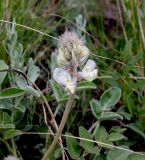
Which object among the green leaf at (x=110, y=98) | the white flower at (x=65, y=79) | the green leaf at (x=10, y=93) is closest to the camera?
the white flower at (x=65, y=79)

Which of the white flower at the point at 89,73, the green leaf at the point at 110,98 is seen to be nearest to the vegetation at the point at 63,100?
the green leaf at the point at 110,98

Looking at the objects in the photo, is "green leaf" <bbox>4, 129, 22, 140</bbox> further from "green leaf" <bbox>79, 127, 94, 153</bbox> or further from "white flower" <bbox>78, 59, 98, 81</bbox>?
"white flower" <bbox>78, 59, 98, 81</bbox>

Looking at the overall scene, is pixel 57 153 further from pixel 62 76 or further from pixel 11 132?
pixel 62 76

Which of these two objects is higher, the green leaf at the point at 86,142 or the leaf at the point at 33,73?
the leaf at the point at 33,73

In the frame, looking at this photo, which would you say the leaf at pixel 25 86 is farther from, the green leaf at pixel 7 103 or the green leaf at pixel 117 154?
the green leaf at pixel 117 154

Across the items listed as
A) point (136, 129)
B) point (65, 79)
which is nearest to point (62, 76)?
point (65, 79)

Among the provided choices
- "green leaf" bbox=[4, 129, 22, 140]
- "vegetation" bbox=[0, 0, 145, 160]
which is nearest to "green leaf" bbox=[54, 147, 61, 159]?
"vegetation" bbox=[0, 0, 145, 160]

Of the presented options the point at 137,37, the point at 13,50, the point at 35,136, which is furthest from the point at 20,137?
the point at 137,37

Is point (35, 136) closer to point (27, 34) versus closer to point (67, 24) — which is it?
point (27, 34)
